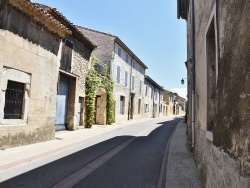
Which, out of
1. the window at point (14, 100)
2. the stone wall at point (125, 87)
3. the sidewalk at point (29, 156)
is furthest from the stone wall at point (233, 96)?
the stone wall at point (125, 87)

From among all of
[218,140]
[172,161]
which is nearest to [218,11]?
[218,140]

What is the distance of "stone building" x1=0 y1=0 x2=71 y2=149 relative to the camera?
7.82 m

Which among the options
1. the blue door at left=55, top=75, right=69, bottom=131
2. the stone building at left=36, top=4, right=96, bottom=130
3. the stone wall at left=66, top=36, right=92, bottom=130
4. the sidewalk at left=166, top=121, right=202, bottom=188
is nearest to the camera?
the sidewalk at left=166, top=121, right=202, bottom=188

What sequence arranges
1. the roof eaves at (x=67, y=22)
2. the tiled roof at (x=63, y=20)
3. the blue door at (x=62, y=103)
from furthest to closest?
1. the blue door at (x=62, y=103)
2. the roof eaves at (x=67, y=22)
3. the tiled roof at (x=63, y=20)

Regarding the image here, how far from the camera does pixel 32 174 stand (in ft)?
17.9

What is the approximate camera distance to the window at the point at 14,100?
8.21m

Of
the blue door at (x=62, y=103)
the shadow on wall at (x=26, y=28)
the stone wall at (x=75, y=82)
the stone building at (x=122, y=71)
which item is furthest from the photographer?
the stone building at (x=122, y=71)

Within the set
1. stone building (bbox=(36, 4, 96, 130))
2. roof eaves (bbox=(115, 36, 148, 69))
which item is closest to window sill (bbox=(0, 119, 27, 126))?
stone building (bbox=(36, 4, 96, 130))

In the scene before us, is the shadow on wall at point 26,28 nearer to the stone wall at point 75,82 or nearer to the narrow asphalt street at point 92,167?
the stone wall at point 75,82

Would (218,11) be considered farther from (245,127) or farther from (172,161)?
(172,161)

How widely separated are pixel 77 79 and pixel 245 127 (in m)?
13.2

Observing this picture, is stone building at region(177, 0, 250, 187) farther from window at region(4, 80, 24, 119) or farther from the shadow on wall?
window at region(4, 80, 24, 119)

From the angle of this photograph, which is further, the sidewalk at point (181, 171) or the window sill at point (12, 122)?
the window sill at point (12, 122)

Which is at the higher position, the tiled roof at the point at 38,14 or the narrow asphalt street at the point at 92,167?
the tiled roof at the point at 38,14
